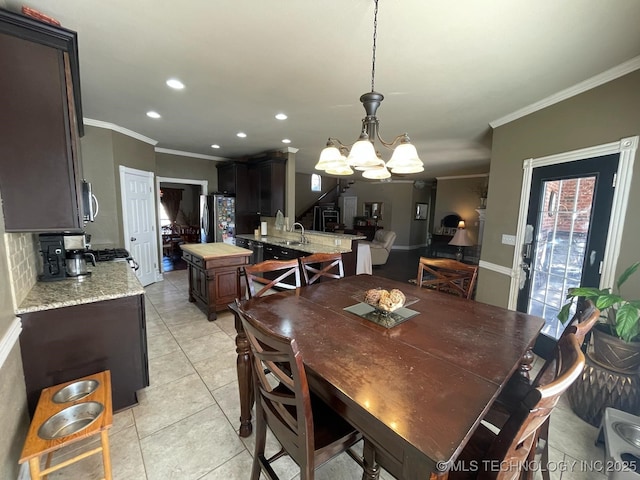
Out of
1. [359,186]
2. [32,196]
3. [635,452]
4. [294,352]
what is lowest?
[635,452]

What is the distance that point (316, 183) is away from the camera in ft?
35.9

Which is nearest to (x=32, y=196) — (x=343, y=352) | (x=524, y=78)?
(x=343, y=352)

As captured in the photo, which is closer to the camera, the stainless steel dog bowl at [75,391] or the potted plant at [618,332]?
the stainless steel dog bowl at [75,391]

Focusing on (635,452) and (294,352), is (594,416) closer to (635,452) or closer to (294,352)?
(635,452)

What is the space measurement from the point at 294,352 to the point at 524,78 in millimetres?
2996

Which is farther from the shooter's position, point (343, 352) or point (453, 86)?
point (453, 86)

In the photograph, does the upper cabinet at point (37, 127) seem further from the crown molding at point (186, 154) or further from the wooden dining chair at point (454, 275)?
the crown molding at point (186, 154)

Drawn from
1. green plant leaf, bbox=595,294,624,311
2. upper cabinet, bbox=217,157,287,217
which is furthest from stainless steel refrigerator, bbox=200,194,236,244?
green plant leaf, bbox=595,294,624,311

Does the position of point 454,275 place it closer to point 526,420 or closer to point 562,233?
point 562,233

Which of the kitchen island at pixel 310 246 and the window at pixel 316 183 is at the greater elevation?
the window at pixel 316 183

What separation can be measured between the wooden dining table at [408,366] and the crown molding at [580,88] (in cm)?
220

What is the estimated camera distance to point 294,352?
0.88 m

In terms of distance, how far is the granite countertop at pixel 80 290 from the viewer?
5.32ft

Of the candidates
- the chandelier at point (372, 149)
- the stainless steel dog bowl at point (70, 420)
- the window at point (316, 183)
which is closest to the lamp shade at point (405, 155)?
the chandelier at point (372, 149)
